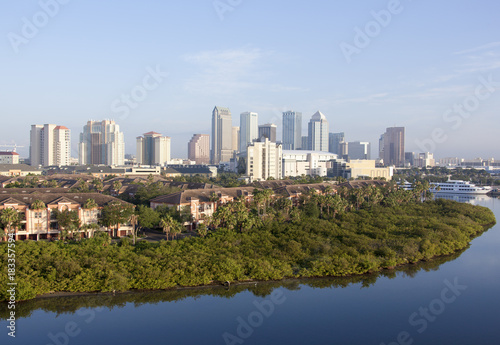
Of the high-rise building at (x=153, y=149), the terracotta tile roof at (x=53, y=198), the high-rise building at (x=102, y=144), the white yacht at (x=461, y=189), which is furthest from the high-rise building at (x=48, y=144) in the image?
the terracotta tile roof at (x=53, y=198)

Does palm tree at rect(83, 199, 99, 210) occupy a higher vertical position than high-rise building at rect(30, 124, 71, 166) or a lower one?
lower

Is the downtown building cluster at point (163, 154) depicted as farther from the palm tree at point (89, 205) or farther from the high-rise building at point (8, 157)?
the palm tree at point (89, 205)

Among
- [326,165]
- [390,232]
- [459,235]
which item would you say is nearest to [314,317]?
[390,232]

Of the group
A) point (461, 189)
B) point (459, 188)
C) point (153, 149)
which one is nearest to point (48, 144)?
point (153, 149)

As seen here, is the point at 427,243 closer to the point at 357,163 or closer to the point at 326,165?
the point at 357,163

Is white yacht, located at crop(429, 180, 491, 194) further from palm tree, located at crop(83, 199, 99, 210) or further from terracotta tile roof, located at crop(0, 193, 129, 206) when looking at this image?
palm tree, located at crop(83, 199, 99, 210)

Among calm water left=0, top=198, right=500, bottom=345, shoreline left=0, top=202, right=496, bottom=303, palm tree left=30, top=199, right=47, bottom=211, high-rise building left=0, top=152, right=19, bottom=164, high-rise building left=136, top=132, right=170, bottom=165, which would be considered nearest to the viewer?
calm water left=0, top=198, right=500, bottom=345

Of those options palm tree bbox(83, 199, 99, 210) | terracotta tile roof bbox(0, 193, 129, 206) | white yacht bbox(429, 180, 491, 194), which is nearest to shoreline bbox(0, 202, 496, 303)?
palm tree bbox(83, 199, 99, 210)
